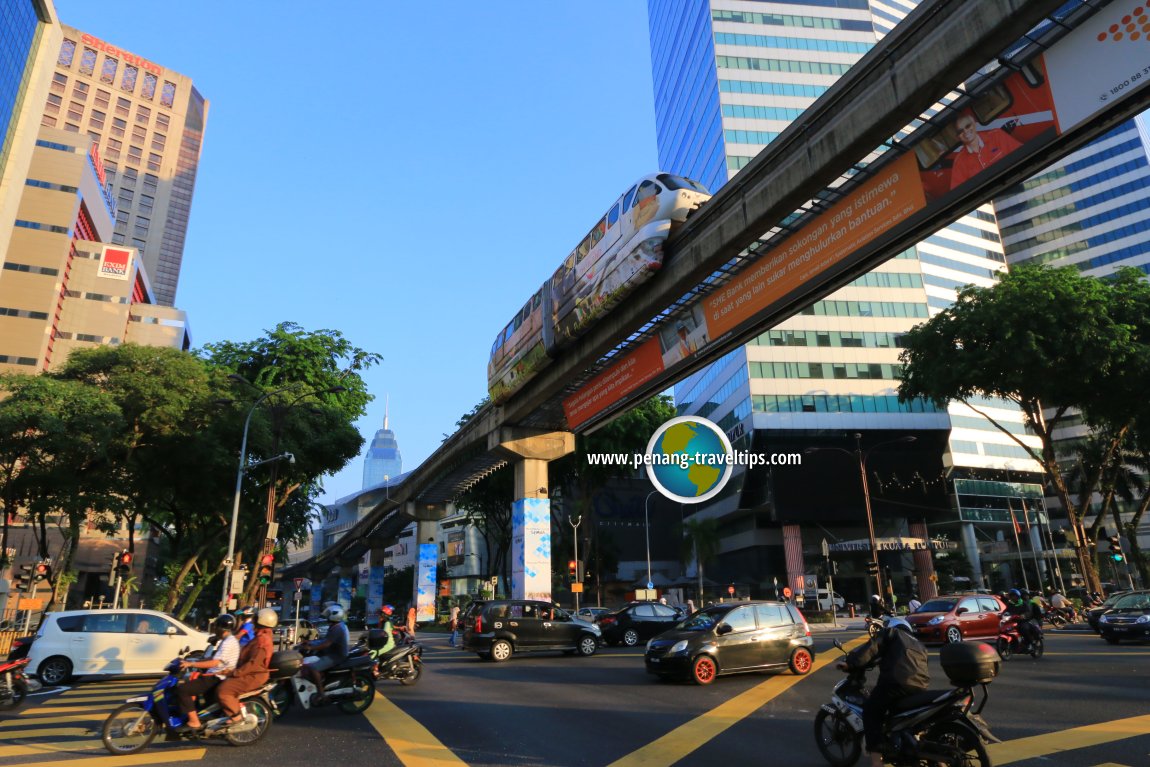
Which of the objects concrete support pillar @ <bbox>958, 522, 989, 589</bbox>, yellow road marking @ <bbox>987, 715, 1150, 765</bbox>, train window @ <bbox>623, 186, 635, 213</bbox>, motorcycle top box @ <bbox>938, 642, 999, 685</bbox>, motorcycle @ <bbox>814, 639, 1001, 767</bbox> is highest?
train window @ <bbox>623, 186, 635, 213</bbox>

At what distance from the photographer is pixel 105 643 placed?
14562 millimetres

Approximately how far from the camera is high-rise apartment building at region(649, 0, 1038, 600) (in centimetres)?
5356

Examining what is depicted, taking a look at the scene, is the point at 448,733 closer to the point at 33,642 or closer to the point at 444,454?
the point at 33,642

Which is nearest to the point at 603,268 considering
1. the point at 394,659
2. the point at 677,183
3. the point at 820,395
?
the point at 677,183

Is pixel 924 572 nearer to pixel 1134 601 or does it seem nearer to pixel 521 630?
pixel 1134 601

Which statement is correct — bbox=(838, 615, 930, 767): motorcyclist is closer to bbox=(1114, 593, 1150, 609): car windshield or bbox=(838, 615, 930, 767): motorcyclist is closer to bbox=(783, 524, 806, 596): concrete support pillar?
bbox=(1114, 593, 1150, 609): car windshield

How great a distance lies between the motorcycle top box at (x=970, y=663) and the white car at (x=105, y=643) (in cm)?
1454

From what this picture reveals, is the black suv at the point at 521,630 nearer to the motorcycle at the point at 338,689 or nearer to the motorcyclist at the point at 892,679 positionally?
the motorcycle at the point at 338,689

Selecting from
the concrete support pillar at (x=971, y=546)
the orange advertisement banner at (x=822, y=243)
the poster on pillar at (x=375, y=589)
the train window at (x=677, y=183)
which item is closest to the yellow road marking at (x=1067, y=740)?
the orange advertisement banner at (x=822, y=243)

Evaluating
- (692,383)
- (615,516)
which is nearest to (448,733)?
(692,383)

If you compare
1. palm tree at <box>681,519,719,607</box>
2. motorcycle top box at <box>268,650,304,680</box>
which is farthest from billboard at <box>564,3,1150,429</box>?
palm tree at <box>681,519,719,607</box>

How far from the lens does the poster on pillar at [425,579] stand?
43.9 m

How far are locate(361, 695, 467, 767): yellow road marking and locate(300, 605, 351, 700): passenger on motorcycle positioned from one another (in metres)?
0.86

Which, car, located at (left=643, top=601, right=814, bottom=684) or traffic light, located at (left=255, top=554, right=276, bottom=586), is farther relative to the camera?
traffic light, located at (left=255, top=554, right=276, bottom=586)
